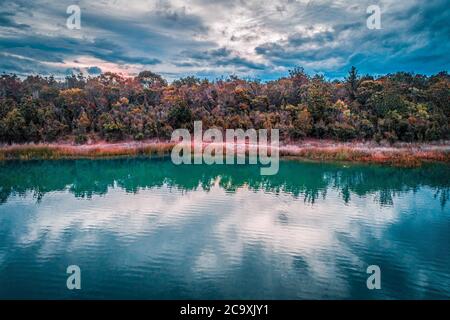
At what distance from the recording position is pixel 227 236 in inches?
557

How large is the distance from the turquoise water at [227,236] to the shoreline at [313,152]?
6407mm

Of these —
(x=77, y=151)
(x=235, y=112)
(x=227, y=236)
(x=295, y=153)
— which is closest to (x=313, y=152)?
(x=295, y=153)

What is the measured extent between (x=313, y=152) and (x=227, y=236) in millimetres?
23920

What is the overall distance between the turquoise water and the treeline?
17.3 meters

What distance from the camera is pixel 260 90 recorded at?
195 ft

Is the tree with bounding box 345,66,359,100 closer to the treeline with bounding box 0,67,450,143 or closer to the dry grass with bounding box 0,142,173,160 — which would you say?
the treeline with bounding box 0,67,450,143

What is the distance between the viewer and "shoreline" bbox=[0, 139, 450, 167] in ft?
107

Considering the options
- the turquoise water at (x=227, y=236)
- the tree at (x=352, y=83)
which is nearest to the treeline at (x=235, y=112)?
the tree at (x=352, y=83)

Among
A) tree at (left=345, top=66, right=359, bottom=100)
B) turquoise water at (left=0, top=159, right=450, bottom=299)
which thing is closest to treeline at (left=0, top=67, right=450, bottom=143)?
tree at (left=345, top=66, right=359, bottom=100)
